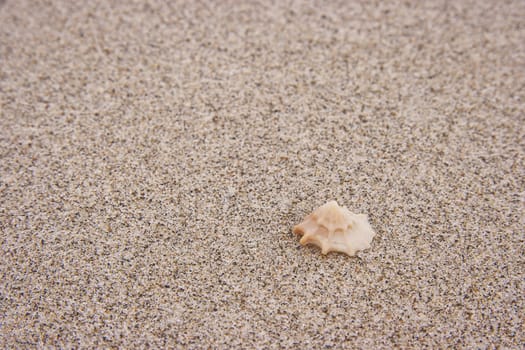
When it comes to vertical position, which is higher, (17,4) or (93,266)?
(17,4)

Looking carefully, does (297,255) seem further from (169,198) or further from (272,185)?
(169,198)

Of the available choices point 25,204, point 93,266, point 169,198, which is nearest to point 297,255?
point 169,198

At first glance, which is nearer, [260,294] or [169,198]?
[260,294]

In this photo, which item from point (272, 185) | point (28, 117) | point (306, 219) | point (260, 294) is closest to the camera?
point (260, 294)

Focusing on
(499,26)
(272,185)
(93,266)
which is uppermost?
(499,26)
